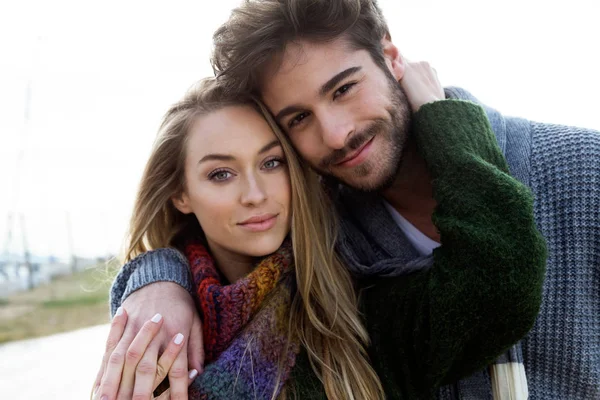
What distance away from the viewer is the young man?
1.88 metres

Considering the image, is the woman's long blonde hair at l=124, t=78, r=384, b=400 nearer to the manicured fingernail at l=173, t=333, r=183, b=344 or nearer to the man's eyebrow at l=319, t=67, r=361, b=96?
the man's eyebrow at l=319, t=67, r=361, b=96

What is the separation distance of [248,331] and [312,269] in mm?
352

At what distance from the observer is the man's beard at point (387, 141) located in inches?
81.1

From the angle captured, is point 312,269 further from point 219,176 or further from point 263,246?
point 219,176

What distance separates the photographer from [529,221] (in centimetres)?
161

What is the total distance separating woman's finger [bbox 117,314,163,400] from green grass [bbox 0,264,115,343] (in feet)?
15.6

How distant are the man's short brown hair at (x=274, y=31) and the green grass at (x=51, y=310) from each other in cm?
456

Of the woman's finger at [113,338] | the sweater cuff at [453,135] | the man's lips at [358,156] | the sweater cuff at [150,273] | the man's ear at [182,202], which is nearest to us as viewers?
the woman's finger at [113,338]

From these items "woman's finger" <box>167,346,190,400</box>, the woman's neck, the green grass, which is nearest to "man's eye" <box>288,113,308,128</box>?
the woman's neck

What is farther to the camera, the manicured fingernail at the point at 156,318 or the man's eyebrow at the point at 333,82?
the man's eyebrow at the point at 333,82

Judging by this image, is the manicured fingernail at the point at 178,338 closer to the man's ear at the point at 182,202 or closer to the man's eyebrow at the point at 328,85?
the man's ear at the point at 182,202

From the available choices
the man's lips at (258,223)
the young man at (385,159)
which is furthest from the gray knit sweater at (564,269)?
the man's lips at (258,223)

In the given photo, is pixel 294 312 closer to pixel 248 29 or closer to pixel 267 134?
pixel 267 134

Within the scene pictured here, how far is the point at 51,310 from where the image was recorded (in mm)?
7859
